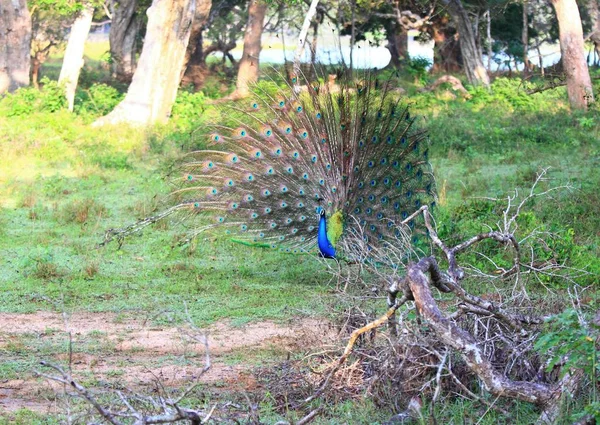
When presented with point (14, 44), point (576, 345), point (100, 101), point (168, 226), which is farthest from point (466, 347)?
point (14, 44)

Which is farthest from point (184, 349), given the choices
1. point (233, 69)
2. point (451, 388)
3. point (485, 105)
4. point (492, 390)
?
point (233, 69)

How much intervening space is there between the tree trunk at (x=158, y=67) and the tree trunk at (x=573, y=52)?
704 centimetres

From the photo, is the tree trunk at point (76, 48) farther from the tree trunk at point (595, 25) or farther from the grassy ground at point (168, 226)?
the tree trunk at point (595, 25)

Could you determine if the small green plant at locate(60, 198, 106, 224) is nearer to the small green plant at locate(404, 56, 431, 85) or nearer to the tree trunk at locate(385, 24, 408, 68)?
the small green plant at locate(404, 56, 431, 85)

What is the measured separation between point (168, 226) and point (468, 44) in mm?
13814

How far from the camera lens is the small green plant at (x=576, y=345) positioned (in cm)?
439

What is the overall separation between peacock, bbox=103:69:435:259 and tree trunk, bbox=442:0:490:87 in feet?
45.9

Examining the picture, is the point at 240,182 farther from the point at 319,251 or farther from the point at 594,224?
the point at 594,224

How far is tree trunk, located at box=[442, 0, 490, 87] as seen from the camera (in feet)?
73.7

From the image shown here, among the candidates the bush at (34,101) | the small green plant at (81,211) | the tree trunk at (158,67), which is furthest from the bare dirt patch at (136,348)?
the bush at (34,101)

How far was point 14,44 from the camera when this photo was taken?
66.8ft

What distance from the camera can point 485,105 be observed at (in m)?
19.2

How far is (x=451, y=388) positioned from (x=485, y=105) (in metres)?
14.5

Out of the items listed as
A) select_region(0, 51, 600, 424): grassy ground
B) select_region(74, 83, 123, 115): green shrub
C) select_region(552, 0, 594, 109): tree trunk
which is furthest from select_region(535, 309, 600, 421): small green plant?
select_region(74, 83, 123, 115): green shrub
